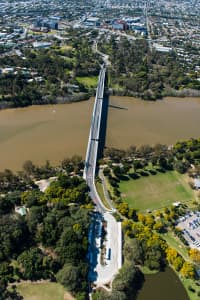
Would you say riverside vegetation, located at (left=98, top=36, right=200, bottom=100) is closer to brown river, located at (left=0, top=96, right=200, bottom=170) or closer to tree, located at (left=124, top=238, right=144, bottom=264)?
brown river, located at (left=0, top=96, right=200, bottom=170)

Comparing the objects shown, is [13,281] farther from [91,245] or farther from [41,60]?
[41,60]

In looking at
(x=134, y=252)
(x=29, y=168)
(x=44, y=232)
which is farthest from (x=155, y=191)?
(x=29, y=168)

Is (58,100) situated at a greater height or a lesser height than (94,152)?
greater

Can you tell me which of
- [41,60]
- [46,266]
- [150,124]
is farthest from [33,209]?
[41,60]

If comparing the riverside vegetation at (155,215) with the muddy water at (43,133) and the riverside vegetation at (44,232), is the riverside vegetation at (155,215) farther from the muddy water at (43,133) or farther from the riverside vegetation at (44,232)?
the muddy water at (43,133)

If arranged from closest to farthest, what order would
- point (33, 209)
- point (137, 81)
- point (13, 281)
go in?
point (13, 281) < point (33, 209) < point (137, 81)

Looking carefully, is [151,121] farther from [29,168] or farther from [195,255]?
[195,255]
